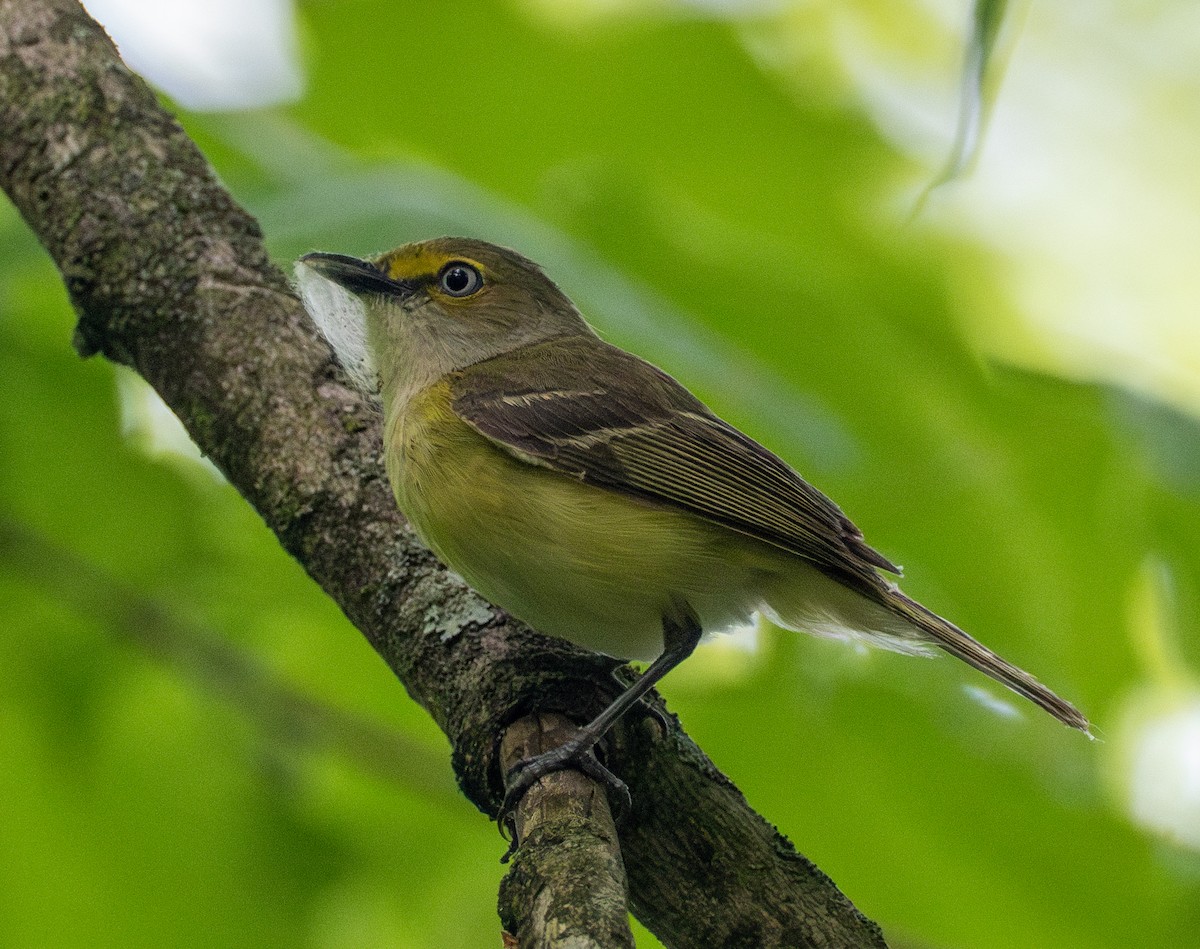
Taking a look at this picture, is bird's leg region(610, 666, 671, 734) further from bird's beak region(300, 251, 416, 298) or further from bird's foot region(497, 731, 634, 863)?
bird's beak region(300, 251, 416, 298)

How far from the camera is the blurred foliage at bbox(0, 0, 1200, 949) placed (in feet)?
12.1

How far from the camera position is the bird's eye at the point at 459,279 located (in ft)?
15.9

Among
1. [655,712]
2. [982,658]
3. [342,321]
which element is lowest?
[655,712]

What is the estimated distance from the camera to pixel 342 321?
4688 millimetres

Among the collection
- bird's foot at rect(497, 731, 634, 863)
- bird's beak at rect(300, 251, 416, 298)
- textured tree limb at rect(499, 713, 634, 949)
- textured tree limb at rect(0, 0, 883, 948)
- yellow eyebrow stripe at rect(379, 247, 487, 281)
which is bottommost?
textured tree limb at rect(499, 713, 634, 949)

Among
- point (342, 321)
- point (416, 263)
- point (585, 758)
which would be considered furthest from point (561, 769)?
point (416, 263)

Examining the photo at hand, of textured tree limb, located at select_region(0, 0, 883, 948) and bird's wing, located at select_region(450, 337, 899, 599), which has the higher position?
bird's wing, located at select_region(450, 337, 899, 599)

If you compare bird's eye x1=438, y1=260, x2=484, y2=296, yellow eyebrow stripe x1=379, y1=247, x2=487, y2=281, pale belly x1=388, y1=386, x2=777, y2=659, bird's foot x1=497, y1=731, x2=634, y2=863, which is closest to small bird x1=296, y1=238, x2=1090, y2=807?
pale belly x1=388, y1=386, x2=777, y2=659

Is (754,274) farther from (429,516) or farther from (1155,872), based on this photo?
(1155,872)

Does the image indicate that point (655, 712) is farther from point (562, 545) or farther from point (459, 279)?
point (459, 279)

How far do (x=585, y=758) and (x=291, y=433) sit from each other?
54.0 inches

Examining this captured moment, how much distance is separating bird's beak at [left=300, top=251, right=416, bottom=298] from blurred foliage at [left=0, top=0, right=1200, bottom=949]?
36cm

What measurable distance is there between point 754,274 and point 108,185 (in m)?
2.03

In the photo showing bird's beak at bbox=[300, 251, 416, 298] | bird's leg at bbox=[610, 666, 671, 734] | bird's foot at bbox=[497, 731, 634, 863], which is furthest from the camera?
bird's beak at bbox=[300, 251, 416, 298]
